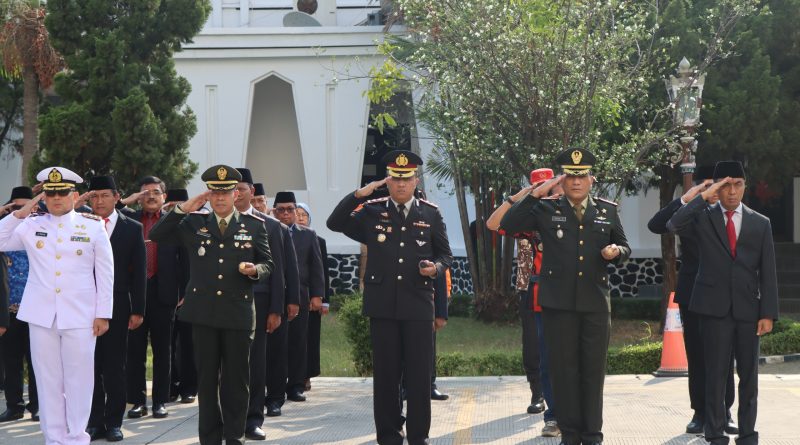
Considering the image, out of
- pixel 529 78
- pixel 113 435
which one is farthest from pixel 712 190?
pixel 529 78

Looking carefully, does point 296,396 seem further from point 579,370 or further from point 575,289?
point 575,289

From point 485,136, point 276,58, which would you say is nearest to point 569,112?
point 485,136

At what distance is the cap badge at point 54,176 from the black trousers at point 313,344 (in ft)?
14.3

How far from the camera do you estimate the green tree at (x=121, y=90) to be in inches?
632

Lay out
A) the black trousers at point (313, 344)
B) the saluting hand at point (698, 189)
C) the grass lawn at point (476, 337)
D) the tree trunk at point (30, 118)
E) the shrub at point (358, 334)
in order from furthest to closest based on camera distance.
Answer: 1. the tree trunk at point (30, 118)
2. the grass lawn at point (476, 337)
3. the shrub at point (358, 334)
4. the black trousers at point (313, 344)
5. the saluting hand at point (698, 189)

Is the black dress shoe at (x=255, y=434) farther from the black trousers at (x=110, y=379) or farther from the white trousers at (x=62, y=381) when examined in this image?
the white trousers at (x=62, y=381)

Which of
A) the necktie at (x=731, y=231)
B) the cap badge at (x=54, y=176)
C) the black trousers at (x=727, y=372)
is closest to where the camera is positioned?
the black trousers at (x=727, y=372)

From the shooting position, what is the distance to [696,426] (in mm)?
8711

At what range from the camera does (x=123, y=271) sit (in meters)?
9.09

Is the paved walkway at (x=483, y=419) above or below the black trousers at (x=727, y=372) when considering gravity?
below

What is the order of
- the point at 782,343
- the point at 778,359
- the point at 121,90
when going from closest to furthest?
the point at 778,359 → the point at 782,343 → the point at 121,90

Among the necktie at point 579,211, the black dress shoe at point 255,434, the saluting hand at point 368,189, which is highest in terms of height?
the saluting hand at point 368,189

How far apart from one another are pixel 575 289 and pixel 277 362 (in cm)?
334

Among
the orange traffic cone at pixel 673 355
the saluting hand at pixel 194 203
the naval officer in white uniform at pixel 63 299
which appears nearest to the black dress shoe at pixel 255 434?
the naval officer in white uniform at pixel 63 299
